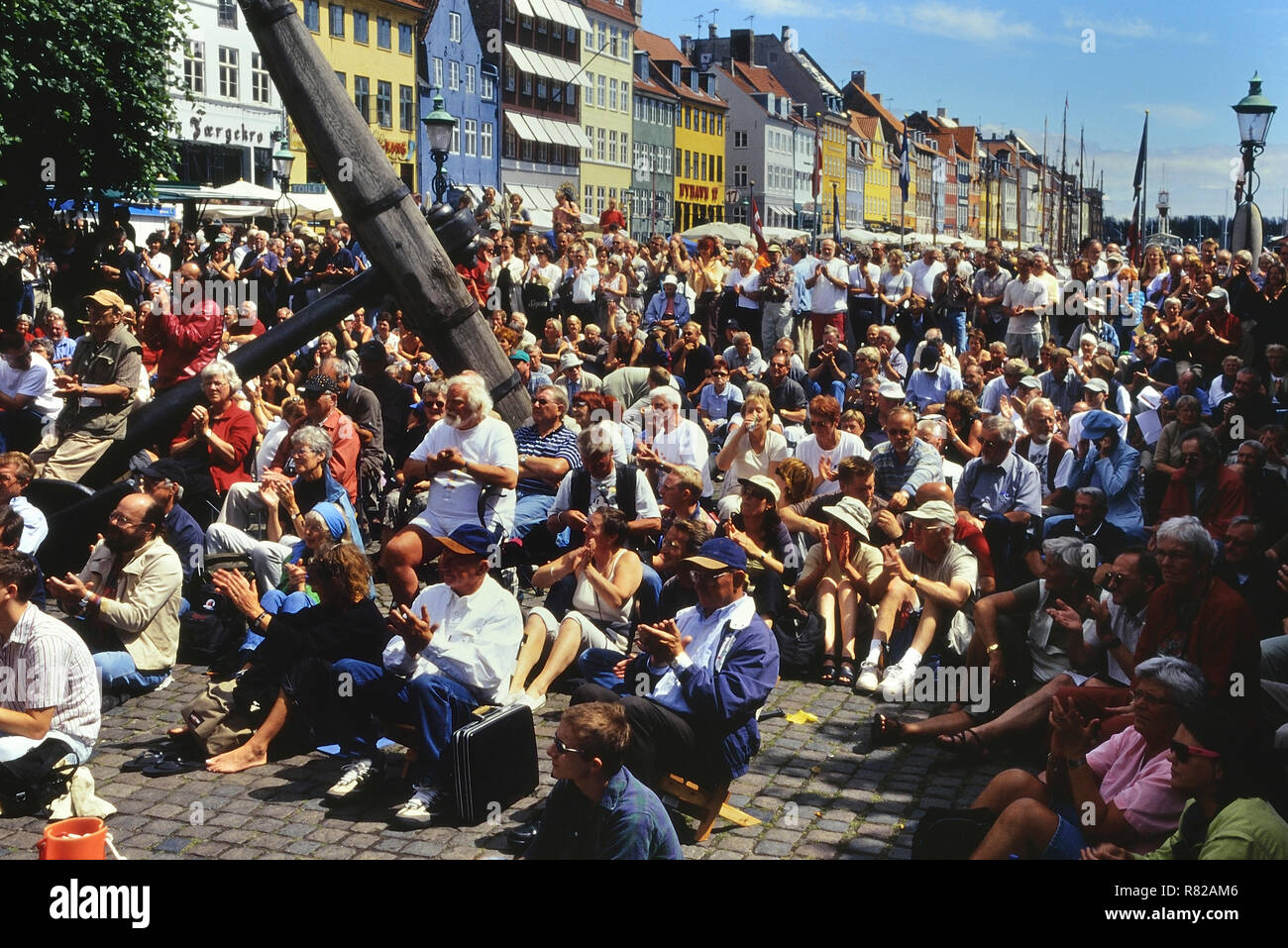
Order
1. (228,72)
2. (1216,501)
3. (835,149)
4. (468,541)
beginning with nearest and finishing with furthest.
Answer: (468,541) → (1216,501) → (228,72) → (835,149)

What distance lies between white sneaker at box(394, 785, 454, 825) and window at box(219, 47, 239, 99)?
4720 centimetres

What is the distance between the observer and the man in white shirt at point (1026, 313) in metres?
16.6

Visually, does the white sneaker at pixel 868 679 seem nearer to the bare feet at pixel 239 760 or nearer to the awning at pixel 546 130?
the bare feet at pixel 239 760

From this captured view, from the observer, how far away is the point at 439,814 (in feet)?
22.5

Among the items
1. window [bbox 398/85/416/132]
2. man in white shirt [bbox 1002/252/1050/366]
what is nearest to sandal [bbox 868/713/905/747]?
man in white shirt [bbox 1002/252/1050/366]

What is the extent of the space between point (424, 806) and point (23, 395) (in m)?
6.76

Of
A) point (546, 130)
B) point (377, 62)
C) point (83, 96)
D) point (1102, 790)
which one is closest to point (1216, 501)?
point (1102, 790)

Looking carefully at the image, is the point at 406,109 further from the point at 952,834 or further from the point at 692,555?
the point at 952,834

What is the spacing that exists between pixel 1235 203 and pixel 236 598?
12.4 metres

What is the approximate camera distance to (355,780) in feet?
23.3

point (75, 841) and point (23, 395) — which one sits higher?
point (23, 395)

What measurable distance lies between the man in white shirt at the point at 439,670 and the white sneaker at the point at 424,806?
1 cm

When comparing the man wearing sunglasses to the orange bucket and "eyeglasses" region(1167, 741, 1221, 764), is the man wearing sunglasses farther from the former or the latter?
"eyeglasses" region(1167, 741, 1221, 764)

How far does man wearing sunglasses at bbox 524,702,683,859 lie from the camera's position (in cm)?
535
